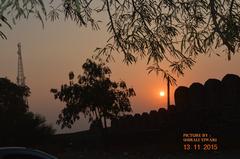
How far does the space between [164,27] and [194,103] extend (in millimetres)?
30091

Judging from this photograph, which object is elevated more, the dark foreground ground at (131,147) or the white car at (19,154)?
the white car at (19,154)

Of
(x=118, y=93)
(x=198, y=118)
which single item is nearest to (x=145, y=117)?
(x=118, y=93)

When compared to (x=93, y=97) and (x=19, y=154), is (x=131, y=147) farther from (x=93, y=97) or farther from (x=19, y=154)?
(x=19, y=154)

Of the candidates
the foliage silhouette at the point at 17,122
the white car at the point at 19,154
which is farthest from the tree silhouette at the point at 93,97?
the white car at the point at 19,154

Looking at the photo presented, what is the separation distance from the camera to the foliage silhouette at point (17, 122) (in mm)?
58688

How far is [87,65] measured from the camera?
6138cm

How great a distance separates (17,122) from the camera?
60656 millimetres
